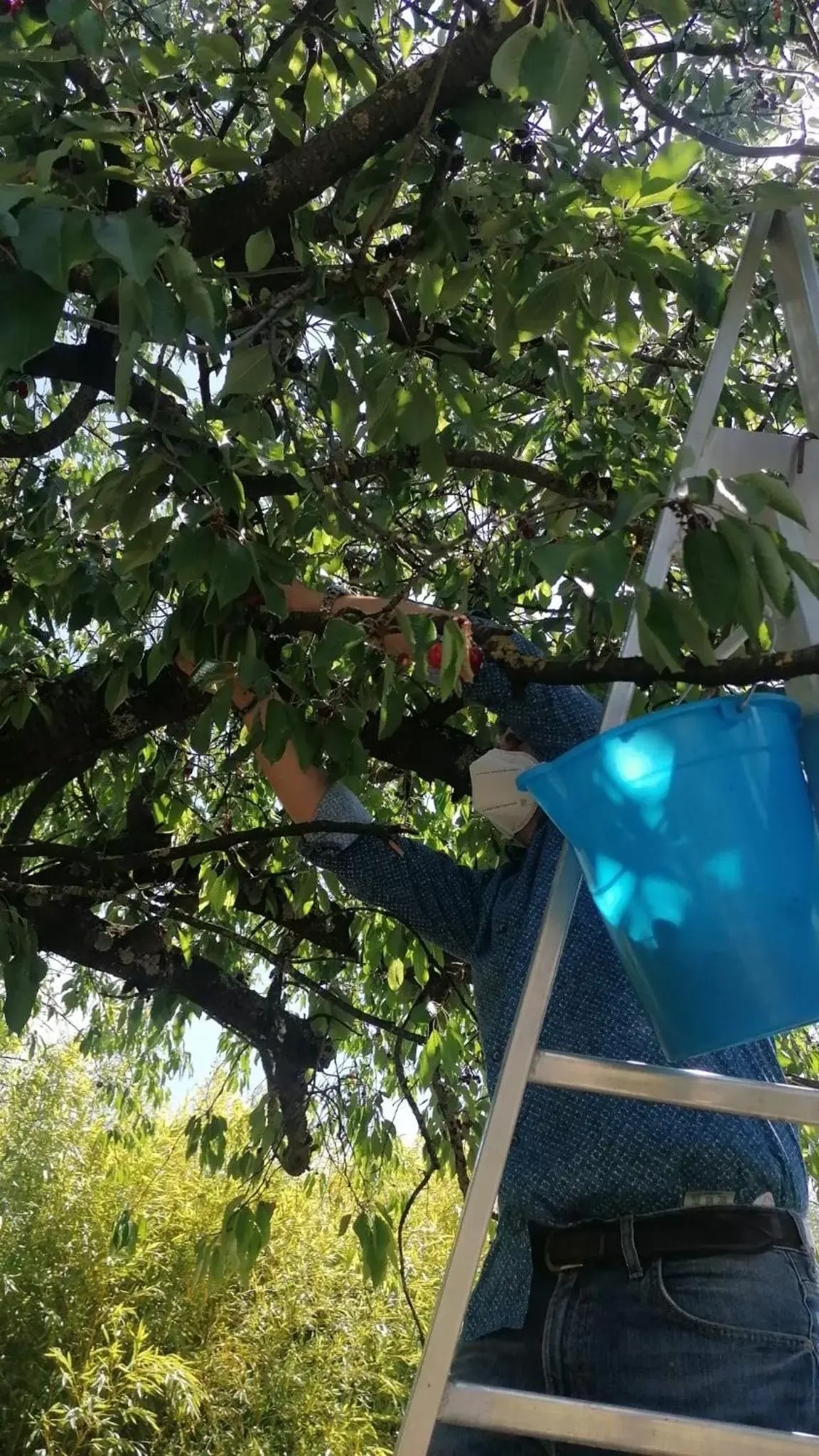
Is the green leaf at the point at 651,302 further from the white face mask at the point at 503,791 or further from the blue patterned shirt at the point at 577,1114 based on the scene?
the white face mask at the point at 503,791

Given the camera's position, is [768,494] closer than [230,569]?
Yes

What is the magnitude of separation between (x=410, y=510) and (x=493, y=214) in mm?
1312

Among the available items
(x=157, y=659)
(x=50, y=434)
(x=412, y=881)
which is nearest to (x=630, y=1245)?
(x=412, y=881)

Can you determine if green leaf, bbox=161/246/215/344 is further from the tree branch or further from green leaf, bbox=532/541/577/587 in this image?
the tree branch

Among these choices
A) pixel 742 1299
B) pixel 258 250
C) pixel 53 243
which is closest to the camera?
pixel 53 243

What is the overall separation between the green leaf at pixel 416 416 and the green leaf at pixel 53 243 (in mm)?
850

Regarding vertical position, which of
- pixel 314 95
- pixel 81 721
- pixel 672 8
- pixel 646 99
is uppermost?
pixel 646 99

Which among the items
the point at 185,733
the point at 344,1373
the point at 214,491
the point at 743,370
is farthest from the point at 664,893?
the point at 344,1373

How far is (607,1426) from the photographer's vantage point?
1.01m

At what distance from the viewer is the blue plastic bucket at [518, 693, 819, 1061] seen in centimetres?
102

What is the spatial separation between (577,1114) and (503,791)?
0.45 meters

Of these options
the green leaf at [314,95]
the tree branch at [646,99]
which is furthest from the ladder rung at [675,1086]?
the green leaf at [314,95]

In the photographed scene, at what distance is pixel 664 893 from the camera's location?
103cm

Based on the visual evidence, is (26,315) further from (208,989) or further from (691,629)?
(208,989)
